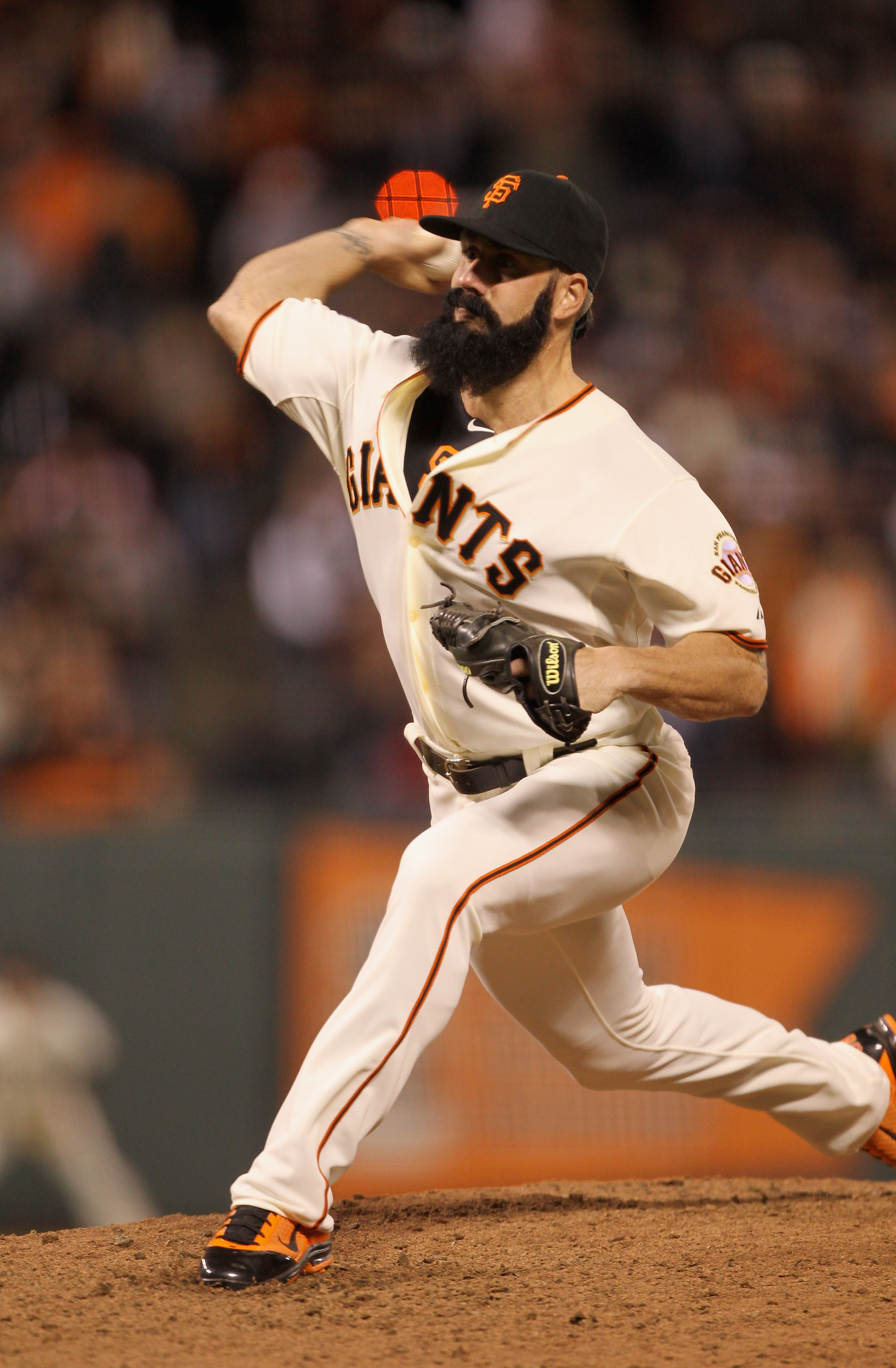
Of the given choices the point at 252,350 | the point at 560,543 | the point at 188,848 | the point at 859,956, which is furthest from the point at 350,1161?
the point at 859,956

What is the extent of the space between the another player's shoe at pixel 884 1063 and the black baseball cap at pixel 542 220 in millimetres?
1890

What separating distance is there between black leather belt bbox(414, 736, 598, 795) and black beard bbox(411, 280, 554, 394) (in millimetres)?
727

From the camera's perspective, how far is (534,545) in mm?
2814

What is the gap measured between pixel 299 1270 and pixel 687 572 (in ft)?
4.64

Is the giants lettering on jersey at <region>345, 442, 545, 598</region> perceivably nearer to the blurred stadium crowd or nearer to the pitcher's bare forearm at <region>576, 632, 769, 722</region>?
the pitcher's bare forearm at <region>576, 632, 769, 722</region>

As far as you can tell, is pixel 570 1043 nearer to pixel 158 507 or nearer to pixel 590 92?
pixel 158 507

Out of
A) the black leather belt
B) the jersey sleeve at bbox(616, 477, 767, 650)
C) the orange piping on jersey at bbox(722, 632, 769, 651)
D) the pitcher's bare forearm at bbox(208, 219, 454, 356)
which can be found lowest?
the black leather belt

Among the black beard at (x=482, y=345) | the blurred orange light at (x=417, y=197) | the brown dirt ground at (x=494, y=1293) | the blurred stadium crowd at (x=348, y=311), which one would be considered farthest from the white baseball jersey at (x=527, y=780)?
the blurred stadium crowd at (x=348, y=311)

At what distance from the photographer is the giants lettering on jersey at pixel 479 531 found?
283cm

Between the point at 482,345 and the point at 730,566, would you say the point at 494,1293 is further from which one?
the point at 482,345

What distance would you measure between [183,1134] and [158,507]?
277 centimetres

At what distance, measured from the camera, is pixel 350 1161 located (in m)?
2.70

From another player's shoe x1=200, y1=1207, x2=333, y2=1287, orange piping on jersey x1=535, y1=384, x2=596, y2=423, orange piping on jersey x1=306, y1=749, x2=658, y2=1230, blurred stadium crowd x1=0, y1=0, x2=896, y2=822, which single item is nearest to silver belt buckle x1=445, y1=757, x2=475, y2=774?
orange piping on jersey x1=306, y1=749, x2=658, y2=1230

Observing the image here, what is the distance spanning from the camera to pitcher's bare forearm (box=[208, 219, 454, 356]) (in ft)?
11.0
